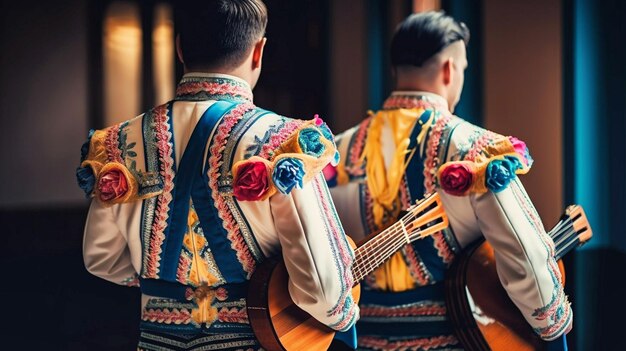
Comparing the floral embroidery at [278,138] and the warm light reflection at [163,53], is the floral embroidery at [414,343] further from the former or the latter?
the warm light reflection at [163,53]

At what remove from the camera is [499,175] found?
85.0 inches

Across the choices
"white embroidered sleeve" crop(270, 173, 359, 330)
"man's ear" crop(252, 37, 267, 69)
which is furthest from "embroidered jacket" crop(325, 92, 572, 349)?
"man's ear" crop(252, 37, 267, 69)

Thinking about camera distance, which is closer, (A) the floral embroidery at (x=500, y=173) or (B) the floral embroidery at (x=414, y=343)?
(A) the floral embroidery at (x=500, y=173)

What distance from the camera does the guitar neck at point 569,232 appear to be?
7.96ft

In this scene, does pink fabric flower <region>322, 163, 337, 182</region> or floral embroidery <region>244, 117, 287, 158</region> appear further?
pink fabric flower <region>322, 163, 337, 182</region>

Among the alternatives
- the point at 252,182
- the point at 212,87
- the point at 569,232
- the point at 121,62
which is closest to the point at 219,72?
the point at 212,87

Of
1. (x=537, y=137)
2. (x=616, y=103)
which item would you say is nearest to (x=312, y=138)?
(x=616, y=103)

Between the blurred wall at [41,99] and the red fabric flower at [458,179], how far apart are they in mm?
5205

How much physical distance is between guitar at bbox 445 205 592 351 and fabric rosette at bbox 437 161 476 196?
23cm

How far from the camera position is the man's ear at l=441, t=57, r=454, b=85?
254 centimetres

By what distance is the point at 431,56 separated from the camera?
253 centimetres

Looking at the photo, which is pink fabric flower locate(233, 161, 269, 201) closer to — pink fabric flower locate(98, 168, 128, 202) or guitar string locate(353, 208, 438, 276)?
pink fabric flower locate(98, 168, 128, 202)

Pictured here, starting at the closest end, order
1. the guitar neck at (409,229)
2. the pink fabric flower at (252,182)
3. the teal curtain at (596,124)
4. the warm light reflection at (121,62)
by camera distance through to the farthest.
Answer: the pink fabric flower at (252,182)
the guitar neck at (409,229)
the teal curtain at (596,124)
the warm light reflection at (121,62)

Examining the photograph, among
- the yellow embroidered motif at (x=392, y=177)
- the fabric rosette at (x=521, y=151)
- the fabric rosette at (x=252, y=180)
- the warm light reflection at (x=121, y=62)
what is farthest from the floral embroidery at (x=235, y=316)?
the warm light reflection at (x=121, y=62)
